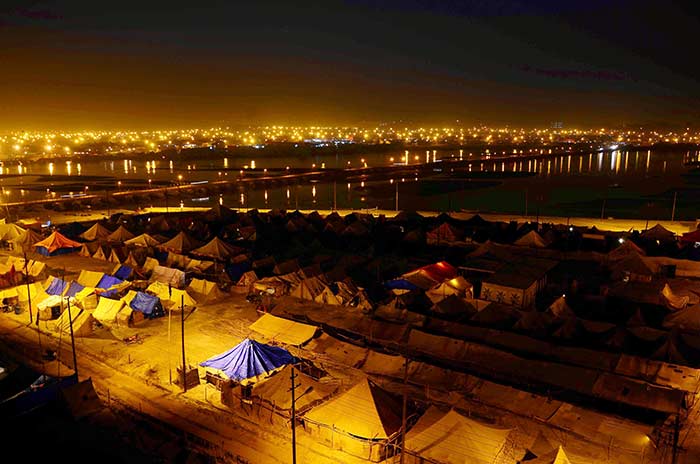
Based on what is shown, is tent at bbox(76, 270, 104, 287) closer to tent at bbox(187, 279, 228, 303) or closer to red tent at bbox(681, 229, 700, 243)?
tent at bbox(187, 279, 228, 303)

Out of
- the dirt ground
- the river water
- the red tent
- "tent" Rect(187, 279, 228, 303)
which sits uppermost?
the red tent

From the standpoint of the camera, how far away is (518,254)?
28.1 m

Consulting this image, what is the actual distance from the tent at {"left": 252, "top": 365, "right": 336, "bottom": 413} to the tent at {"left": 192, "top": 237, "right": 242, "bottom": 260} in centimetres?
1535

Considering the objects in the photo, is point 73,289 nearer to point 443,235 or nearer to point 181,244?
point 181,244

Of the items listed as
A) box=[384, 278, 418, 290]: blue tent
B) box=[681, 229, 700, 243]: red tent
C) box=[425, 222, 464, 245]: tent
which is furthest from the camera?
box=[425, 222, 464, 245]: tent

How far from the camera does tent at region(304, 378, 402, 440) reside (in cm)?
1167

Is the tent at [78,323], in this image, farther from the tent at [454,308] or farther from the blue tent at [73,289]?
the tent at [454,308]

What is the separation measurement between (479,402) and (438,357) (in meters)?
2.74

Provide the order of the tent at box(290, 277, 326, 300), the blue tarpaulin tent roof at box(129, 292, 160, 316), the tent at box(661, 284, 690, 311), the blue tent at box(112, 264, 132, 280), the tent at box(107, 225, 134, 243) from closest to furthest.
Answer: the tent at box(661, 284, 690, 311) < the blue tarpaulin tent roof at box(129, 292, 160, 316) < the tent at box(290, 277, 326, 300) < the blue tent at box(112, 264, 132, 280) < the tent at box(107, 225, 134, 243)

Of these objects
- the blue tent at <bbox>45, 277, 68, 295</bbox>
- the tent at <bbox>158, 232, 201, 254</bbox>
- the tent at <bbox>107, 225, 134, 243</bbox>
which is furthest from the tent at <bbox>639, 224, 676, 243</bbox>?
the tent at <bbox>107, 225, 134, 243</bbox>

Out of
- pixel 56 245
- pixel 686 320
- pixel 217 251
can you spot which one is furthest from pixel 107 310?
pixel 686 320

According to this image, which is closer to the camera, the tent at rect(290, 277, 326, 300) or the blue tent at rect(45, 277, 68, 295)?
the blue tent at rect(45, 277, 68, 295)

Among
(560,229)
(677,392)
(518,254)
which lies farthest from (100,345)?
(560,229)

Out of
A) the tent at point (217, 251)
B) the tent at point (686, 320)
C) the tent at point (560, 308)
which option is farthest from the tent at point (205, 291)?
the tent at point (686, 320)
